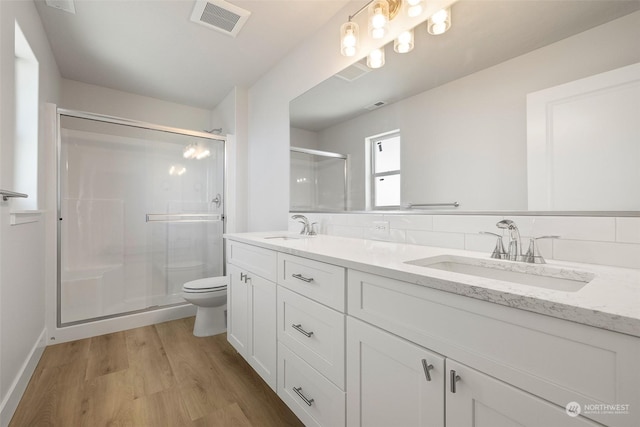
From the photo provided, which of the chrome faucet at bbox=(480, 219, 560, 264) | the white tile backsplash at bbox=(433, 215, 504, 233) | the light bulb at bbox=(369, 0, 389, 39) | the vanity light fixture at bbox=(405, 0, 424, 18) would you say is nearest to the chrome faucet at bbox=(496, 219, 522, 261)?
the chrome faucet at bbox=(480, 219, 560, 264)

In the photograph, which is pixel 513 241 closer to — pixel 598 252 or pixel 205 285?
pixel 598 252

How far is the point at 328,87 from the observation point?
195cm

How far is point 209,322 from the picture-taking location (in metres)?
2.28

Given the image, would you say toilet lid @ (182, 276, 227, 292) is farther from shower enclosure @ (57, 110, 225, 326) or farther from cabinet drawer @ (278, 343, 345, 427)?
cabinet drawer @ (278, 343, 345, 427)

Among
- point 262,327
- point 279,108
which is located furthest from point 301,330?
point 279,108

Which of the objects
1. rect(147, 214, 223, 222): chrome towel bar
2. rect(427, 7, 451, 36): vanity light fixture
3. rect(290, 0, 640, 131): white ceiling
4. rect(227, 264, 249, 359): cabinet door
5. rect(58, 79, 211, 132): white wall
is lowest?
rect(227, 264, 249, 359): cabinet door

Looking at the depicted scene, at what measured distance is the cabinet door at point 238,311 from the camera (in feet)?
5.52

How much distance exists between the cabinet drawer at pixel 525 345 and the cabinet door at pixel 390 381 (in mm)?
49

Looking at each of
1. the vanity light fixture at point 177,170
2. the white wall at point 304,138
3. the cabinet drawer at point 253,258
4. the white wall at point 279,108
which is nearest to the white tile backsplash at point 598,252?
the cabinet drawer at point 253,258

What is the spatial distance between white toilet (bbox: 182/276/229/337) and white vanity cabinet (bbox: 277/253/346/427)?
1.08m

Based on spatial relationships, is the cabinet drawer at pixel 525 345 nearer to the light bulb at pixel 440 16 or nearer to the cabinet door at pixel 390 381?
the cabinet door at pixel 390 381

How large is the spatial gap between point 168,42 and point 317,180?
1.58 meters

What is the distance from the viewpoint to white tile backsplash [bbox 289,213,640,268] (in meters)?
0.83

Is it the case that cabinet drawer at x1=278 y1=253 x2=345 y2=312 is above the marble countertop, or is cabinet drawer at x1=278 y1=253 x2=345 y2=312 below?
below
